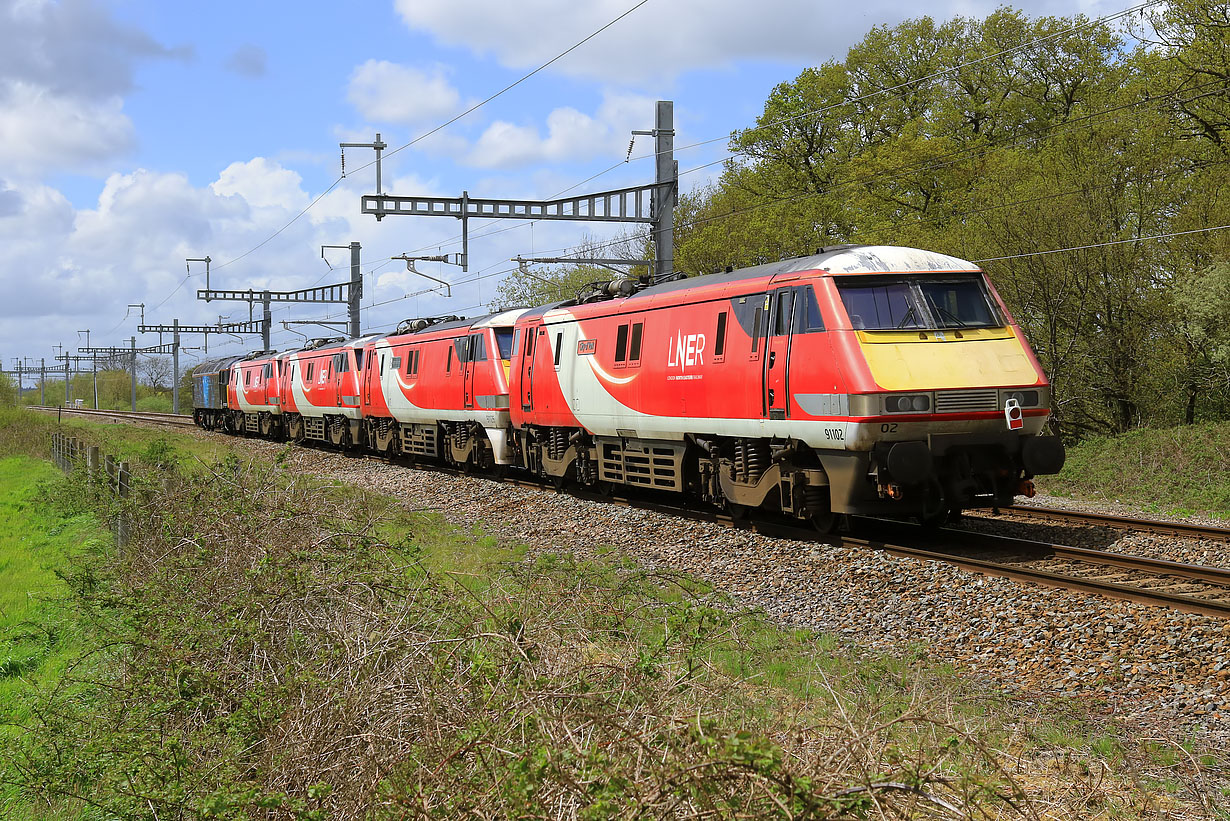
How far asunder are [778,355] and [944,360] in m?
1.87

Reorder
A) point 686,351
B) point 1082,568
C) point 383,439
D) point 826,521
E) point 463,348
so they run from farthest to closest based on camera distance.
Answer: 1. point 383,439
2. point 463,348
3. point 686,351
4. point 826,521
5. point 1082,568

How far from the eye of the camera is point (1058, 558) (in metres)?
10.9

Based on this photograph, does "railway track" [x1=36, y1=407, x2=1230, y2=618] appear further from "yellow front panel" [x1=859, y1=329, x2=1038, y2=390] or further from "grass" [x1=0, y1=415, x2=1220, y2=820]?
"grass" [x1=0, y1=415, x2=1220, y2=820]

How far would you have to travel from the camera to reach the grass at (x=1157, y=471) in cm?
1716

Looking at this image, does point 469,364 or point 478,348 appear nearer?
point 478,348

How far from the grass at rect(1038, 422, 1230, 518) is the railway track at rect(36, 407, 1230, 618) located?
178 inches

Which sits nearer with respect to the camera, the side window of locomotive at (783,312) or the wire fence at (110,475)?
the wire fence at (110,475)

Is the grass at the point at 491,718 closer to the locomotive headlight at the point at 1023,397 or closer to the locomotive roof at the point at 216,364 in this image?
the locomotive headlight at the point at 1023,397

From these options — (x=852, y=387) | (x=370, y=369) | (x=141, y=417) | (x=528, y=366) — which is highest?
(x=370, y=369)

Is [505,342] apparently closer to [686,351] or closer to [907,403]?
[686,351]

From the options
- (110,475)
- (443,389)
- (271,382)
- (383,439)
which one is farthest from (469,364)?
(271,382)

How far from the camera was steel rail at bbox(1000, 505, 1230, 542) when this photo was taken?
11884 millimetres

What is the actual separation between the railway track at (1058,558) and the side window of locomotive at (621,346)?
8.52 ft

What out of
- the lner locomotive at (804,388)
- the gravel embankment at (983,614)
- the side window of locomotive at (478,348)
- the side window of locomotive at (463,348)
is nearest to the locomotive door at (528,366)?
the lner locomotive at (804,388)
